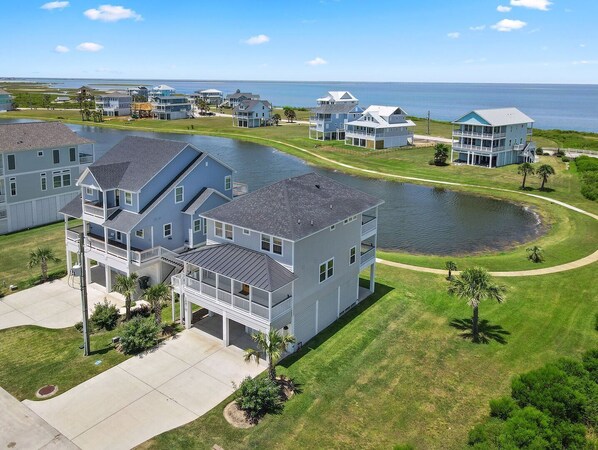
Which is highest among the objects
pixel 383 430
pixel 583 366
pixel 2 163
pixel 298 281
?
pixel 2 163

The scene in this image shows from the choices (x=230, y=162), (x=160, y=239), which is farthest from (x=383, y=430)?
(x=230, y=162)

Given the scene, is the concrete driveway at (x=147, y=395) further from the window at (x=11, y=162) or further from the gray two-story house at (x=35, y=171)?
the window at (x=11, y=162)

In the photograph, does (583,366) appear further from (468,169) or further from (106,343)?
(468,169)

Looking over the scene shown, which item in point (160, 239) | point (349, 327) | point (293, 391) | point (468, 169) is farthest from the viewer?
point (468, 169)

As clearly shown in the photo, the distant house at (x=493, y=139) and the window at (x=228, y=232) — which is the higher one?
the distant house at (x=493, y=139)

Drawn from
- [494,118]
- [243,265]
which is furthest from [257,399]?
[494,118]

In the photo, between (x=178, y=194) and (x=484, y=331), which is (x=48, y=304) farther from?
(x=484, y=331)

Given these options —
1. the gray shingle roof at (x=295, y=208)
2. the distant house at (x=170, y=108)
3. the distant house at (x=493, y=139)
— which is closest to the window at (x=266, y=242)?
the gray shingle roof at (x=295, y=208)
